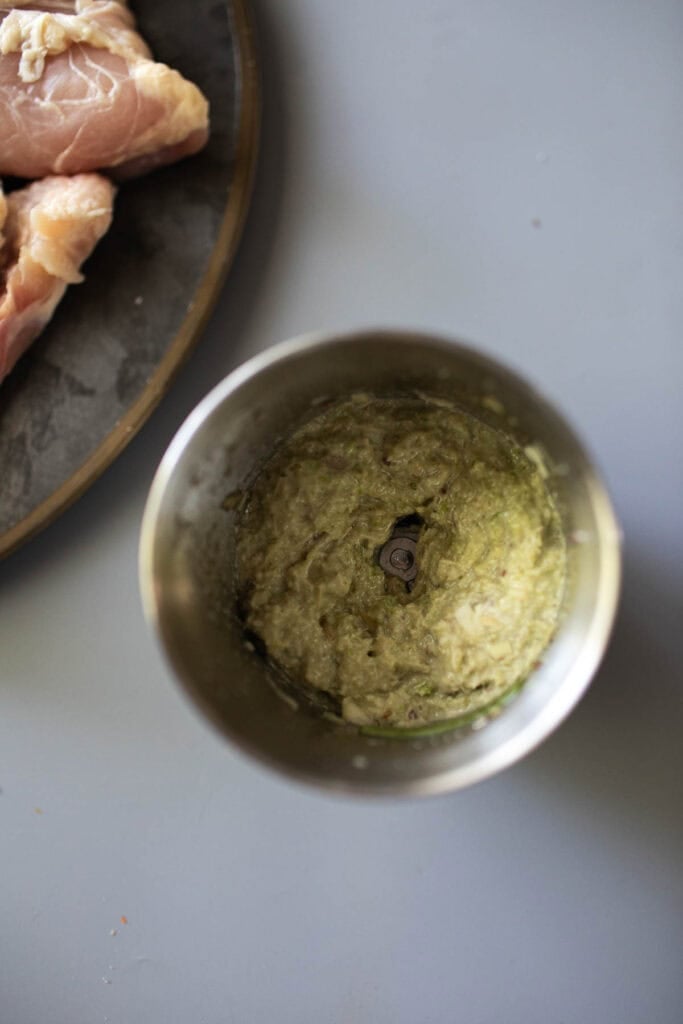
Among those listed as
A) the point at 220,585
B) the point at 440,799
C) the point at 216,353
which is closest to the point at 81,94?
the point at 216,353

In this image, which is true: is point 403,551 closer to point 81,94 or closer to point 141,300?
point 141,300

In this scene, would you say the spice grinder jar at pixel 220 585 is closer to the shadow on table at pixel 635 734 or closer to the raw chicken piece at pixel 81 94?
the shadow on table at pixel 635 734

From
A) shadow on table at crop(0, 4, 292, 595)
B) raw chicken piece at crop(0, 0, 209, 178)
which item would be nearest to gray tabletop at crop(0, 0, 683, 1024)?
shadow on table at crop(0, 4, 292, 595)

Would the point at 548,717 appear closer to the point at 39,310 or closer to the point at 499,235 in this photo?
the point at 499,235

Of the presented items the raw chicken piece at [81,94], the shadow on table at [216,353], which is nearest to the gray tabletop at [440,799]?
the shadow on table at [216,353]

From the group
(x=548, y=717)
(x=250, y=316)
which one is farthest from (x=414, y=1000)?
(x=250, y=316)
